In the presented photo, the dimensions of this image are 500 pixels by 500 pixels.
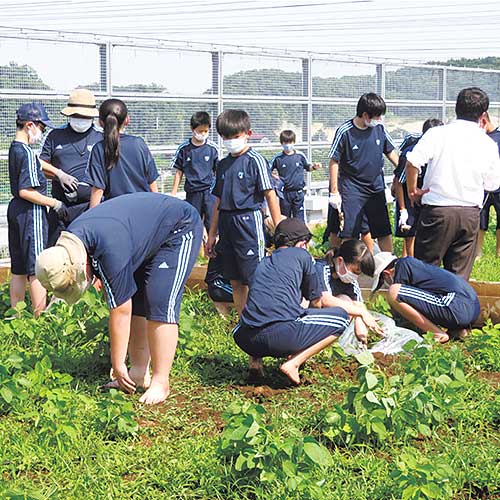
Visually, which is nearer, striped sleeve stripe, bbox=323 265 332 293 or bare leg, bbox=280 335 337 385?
bare leg, bbox=280 335 337 385

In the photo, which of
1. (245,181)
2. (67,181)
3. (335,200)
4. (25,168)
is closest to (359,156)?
(335,200)

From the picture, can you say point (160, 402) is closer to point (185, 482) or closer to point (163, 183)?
point (185, 482)

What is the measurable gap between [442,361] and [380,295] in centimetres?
222

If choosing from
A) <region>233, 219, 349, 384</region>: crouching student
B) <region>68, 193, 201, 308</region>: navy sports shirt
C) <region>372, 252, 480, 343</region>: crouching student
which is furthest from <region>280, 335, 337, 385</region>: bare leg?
<region>372, 252, 480, 343</region>: crouching student

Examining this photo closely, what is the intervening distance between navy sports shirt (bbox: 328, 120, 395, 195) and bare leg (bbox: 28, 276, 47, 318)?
10.1 ft

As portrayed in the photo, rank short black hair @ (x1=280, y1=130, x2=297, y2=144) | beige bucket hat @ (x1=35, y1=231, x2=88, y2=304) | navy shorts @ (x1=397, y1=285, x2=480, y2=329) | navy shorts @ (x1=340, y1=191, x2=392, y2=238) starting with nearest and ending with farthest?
beige bucket hat @ (x1=35, y1=231, x2=88, y2=304) → navy shorts @ (x1=397, y1=285, x2=480, y2=329) → navy shorts @ (x1=340, y1=191, x2=392, y2=238) → short black hair @ (x1=280, y1=130, x2=297, y2=144)

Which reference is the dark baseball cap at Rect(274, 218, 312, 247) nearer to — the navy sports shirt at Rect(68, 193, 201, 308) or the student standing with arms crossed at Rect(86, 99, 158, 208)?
the navy sports shirt at Rect(68, 193, 201, 308)

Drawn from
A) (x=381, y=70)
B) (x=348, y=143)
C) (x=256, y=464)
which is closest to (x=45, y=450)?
(x=256, y=464)

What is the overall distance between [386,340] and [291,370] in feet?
3.82

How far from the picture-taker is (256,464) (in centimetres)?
408

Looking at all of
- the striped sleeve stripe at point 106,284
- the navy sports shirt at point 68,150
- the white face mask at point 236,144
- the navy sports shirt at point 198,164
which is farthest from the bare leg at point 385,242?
the striped sleeve stripe at point 106,284

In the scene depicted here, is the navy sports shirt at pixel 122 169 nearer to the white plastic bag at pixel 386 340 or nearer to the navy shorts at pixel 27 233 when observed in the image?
the navy shorts at pixel 27 233

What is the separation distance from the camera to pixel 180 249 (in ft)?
18.2

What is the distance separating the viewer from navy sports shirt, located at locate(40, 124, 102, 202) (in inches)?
298
